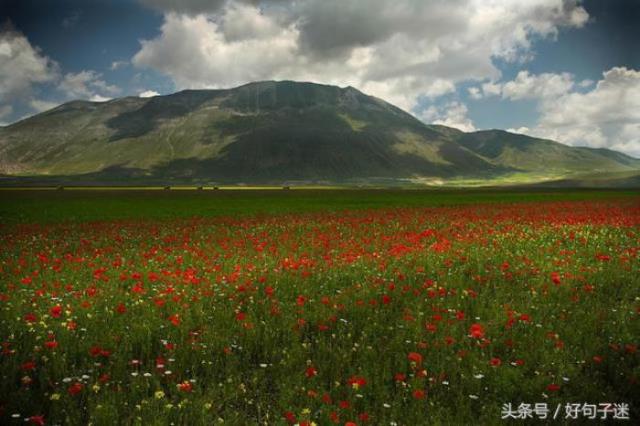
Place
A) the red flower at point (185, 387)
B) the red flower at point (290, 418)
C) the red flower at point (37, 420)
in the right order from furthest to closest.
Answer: the red flower at point (185, 387)
the red flower at point (290, 418)
the red flower at point (37, 420)

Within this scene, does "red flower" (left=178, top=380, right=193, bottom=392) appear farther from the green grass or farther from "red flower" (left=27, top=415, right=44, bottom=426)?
the green grass

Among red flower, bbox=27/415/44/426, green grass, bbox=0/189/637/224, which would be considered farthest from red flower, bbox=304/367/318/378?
green grass, bbox=0/189/637/224

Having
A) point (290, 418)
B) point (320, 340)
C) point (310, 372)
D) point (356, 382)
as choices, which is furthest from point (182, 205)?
point (290, 418)

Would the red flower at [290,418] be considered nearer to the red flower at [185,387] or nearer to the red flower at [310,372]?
the red flower at [310,372]

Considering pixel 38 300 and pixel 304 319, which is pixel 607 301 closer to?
pixel 304 319

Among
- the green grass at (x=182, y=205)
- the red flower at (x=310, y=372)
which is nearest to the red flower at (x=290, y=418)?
the red flower at (x=310, y=372)

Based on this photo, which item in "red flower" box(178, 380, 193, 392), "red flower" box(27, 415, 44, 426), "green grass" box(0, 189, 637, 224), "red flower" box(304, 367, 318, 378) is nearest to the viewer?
"red flower" box(27, 415, 44, 426)

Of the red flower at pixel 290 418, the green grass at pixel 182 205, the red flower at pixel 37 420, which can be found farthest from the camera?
the green grass at pixel 182 205

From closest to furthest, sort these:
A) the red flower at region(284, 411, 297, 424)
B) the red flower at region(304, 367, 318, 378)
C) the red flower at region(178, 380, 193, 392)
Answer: the red flower at region(284, 411, 297, 424) < the red flower at region(178, 380, 193, 392) < the red flower at region(304, 367, 318, 378)

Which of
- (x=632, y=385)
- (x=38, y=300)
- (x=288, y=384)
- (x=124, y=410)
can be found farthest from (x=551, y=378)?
(x=38, y=300)

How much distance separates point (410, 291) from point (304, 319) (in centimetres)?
302

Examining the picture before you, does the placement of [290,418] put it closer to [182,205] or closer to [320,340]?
[320,340]

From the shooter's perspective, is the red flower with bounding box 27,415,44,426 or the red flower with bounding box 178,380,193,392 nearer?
the red flower with bounding box 27,415,44,426

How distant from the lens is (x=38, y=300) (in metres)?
9.68
